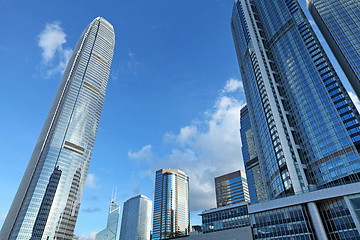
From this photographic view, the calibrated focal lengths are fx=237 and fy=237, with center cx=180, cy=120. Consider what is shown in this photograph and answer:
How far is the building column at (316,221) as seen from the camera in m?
61.5

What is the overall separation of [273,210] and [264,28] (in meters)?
123

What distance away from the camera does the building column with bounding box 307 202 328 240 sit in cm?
6150

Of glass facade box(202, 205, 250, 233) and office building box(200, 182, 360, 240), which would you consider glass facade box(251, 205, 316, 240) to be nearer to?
office building box(200, 182, 360, 240)

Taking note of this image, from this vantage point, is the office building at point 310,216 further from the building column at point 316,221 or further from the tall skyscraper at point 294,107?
the tall skyscraper at point 294,107

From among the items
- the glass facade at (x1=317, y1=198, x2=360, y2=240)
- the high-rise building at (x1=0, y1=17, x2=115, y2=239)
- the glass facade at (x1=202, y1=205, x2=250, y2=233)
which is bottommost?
the glass facade at (x1=317, y1=198, x2=360, y2=240)

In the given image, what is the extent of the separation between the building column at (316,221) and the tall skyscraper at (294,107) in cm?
1658

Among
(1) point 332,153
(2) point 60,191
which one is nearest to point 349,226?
(1) point 332,153

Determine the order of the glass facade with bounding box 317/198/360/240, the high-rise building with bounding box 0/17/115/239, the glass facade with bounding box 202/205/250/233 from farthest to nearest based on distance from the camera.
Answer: the high-rise building with bounding box 0/17/115/239
the glass facade with bounding box 202/205/250/233
the glass facade with bounding box 317/198/360/240

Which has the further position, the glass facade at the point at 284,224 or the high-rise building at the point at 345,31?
the high-rise building at the point at 345,31

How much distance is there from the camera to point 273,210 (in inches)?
2808

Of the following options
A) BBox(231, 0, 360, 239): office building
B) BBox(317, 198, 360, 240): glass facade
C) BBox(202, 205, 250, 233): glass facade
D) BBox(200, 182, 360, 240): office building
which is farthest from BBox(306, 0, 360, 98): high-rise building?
BBox(202, 205, 250, 233): glass facade

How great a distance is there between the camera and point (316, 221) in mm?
63125

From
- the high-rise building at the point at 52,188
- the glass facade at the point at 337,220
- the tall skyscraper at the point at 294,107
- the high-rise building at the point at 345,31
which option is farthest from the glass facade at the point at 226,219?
the high-rise building at the point at 52,188

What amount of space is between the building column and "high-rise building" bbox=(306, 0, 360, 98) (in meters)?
77.6
